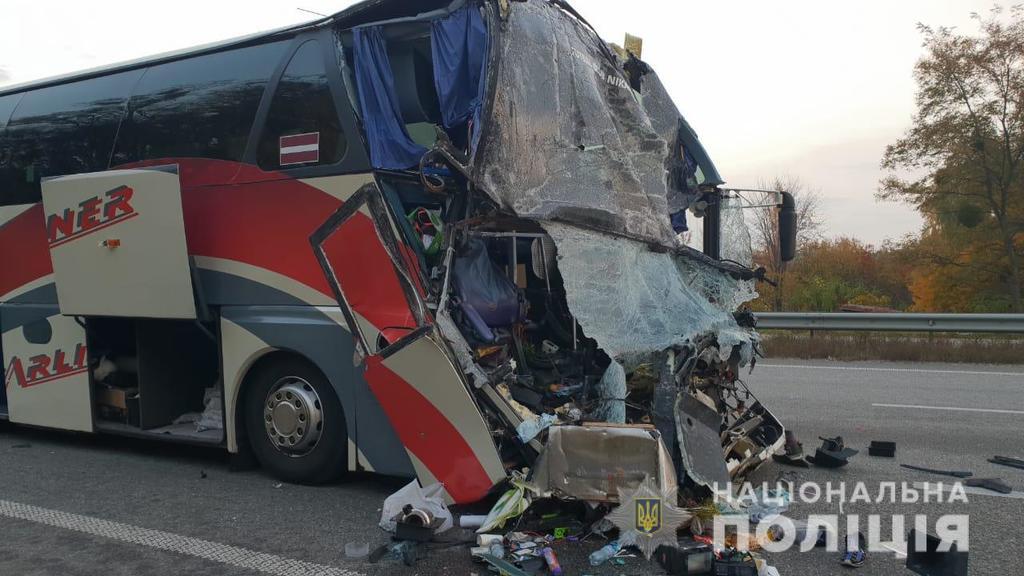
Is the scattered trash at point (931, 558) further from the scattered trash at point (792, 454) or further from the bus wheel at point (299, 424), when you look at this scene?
the bus wheel at point (299, 424)

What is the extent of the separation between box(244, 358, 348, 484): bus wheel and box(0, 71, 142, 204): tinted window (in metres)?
2.53

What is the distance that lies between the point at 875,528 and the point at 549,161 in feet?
9.54

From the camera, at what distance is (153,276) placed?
206 inches

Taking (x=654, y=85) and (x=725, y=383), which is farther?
(x=654, y=85)

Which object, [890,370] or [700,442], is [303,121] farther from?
[890,370]

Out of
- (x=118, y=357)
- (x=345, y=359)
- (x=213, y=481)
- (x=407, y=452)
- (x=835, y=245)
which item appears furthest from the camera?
(x=835, y=245)

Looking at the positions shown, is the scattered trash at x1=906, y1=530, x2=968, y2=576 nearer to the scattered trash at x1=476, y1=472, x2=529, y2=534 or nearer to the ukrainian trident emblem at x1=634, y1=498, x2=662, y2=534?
the ukrainian trident emblem at x1=634, y1=498, x2=662, y2=534

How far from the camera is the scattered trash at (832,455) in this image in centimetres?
534

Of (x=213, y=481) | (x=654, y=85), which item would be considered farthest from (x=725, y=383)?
(x=213, y=481)

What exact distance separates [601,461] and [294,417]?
7.22 ft

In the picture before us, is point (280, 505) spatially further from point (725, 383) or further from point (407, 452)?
point (725, 383)

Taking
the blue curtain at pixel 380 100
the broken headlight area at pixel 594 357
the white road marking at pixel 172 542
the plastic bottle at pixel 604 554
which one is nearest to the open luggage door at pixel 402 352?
the broken headlight area at pixel 594 357

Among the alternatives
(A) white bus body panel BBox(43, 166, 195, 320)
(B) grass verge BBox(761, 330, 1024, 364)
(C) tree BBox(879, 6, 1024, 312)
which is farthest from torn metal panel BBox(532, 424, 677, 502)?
(C) tree BBox(879, 6, 1024, 312)

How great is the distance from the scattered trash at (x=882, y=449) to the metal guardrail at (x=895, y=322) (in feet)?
23.5
